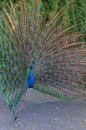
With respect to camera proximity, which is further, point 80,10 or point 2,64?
point 80,10

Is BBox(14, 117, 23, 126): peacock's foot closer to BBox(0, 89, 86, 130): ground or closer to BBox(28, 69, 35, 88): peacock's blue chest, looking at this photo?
BBox(0, 89, 86, 130): ground

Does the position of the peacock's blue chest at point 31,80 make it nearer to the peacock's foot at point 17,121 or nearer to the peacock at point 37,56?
the peacock at point 37,56

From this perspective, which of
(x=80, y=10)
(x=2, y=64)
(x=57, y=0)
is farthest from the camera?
(x=80, y=10)

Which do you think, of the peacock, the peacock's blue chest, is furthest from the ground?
the peacock's blue chest

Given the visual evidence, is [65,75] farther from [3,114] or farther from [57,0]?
[57,0]

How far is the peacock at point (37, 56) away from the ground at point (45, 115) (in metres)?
0.31

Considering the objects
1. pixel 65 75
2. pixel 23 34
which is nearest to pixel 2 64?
pixel 23 34

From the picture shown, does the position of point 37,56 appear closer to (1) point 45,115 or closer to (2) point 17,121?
(1) point 45,115

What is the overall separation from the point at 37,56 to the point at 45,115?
0.85 metres

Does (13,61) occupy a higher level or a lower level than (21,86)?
higher

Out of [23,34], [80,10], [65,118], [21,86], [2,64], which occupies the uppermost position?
[80,10]

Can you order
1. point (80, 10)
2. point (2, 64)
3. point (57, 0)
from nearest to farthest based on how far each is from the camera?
point (2, 64) → point (57, 0) → point (80, 10)

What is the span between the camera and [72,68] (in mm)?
5426

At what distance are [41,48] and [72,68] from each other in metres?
0.54
